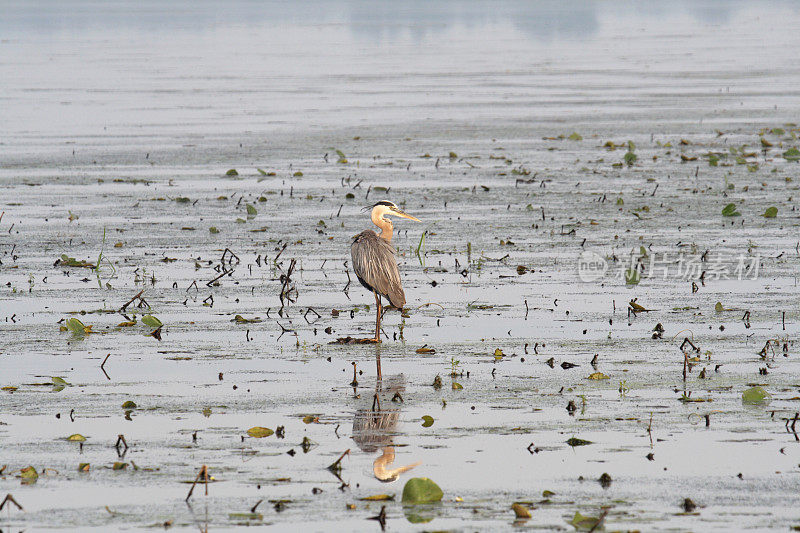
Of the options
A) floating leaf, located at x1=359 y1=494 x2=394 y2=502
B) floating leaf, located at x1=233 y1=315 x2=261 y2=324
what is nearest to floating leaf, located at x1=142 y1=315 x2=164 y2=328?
floating leaf, located at x1=233 y1=315 x2=261 y2=324

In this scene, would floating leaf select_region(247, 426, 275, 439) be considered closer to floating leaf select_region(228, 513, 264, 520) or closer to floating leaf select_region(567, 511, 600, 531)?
floating leaf select_region(228, 513, 264, 520)

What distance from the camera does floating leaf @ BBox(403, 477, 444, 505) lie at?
6867 millimetres

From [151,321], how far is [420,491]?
4.72 m

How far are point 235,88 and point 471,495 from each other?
3126cm

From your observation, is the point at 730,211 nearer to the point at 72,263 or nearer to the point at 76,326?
the point at 72,263

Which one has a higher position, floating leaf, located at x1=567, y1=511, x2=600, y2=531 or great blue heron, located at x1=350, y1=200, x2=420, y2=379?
great blue heron, located at x1=350, y1=200, x2=420, y2=379

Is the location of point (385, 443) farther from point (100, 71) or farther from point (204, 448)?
point (100, 71)

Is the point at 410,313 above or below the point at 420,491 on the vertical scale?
above

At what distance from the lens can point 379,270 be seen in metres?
11.0

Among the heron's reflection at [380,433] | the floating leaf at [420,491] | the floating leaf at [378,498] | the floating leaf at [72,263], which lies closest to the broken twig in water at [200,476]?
the floating leaf at [378,498]

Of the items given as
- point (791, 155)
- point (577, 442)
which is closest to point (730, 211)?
point (791, 155)

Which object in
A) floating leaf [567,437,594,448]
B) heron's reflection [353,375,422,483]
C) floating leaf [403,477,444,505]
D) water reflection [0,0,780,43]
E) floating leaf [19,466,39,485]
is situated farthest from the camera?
water reflection [0,0,780,43]

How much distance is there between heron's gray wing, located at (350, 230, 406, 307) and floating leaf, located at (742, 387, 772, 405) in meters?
3.22

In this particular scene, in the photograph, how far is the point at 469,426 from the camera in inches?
326
